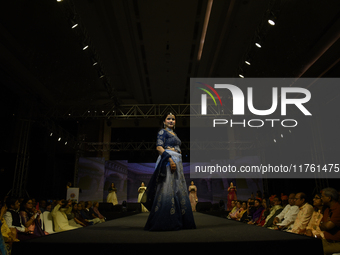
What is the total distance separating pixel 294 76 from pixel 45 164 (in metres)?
8.74

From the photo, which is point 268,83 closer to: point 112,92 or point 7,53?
point 112,92

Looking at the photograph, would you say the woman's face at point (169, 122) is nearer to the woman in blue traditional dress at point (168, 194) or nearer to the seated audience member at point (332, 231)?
the woman in blue traditional dress at point (168, 194)

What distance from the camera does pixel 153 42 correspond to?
21.7 feet

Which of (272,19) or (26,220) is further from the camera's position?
(272,19)

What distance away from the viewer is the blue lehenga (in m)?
2.14

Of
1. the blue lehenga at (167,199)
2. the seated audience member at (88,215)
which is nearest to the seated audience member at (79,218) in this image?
the seated audience member at (88,215)

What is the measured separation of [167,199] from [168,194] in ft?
0.15

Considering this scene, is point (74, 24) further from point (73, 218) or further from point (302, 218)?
point (302, 218)

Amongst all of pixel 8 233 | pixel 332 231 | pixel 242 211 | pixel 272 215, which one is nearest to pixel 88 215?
pixel 8 233

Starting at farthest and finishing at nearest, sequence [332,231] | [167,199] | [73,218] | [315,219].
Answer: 1. [73,218]
2. [315,219]
3. [332,231]
4. [167,199]

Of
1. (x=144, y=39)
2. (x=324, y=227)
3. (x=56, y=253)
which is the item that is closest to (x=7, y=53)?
(x=144, y=39)

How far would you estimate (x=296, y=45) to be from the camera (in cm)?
620

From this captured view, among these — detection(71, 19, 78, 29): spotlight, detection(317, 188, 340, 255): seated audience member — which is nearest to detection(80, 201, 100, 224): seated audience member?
detection(71, 19, 78, 29): spotlight

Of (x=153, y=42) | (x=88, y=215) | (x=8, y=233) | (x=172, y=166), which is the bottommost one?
(x=88, y=215)
